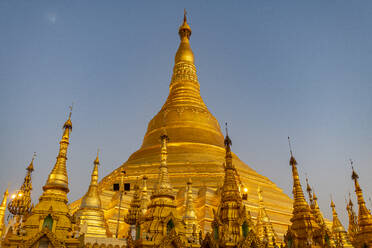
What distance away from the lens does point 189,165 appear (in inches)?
1027

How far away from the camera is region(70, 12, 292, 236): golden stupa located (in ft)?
71.1

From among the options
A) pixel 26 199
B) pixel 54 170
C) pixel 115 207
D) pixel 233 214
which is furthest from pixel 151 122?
pixel 233 214

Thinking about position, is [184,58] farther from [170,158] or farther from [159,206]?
[159,206]

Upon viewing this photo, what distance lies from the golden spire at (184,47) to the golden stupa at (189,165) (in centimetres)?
12

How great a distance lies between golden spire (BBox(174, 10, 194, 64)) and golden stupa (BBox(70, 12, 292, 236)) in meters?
0.12

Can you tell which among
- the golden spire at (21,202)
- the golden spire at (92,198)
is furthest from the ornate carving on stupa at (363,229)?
the golden spire at (21,202)

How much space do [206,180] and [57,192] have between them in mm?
15292

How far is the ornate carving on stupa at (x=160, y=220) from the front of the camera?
9055mm

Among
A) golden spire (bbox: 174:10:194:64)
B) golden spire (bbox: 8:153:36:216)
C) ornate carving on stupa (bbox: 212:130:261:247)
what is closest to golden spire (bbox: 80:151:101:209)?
golden spire (bbox: 8:153:36:216)

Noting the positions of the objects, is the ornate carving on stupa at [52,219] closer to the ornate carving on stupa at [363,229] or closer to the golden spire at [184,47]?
the ornate carving on stupa at [363,229]

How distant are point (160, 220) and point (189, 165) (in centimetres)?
1658

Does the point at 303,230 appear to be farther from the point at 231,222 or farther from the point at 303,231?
the point at 231,222

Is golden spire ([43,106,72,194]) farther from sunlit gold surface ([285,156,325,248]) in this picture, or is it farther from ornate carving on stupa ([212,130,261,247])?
sunlit gold surface ([285,156,325,248])

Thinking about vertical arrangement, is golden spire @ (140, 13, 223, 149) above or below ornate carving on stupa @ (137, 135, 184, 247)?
above
